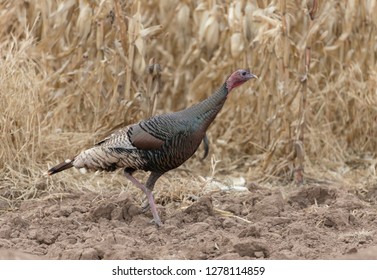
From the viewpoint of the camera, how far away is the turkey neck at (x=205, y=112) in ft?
17.6

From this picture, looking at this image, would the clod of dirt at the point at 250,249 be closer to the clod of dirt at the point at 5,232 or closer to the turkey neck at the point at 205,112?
the turkey neck at the point at 205,112

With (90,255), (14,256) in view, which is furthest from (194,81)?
(14,256)

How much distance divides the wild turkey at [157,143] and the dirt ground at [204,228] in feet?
0.87

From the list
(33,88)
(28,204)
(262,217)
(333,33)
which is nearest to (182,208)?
(262,217)

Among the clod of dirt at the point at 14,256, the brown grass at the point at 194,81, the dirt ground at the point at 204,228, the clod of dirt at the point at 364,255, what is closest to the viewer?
the clod of dirt at the point at 364,255

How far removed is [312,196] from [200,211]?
2.81ft

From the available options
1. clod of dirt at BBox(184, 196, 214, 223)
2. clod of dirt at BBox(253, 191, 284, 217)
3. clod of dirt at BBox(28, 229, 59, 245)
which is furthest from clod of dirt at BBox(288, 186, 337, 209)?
clod of dirt at BBox(28, 229, 59, 245)

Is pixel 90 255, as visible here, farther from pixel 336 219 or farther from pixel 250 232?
pixel 336 219

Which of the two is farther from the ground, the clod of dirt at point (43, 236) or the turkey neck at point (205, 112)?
the turkey neck at point (205, 112)

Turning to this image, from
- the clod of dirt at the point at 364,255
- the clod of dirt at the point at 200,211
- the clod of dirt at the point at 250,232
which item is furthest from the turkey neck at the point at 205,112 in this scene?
the clod of dirt at the point at 364,255

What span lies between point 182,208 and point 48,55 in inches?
76.3

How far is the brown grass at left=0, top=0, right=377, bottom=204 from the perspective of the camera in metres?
6.35

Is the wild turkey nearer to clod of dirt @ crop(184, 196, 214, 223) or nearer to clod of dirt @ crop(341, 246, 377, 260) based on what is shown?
clod of dirt @ crop(184, 196, 214, 223)

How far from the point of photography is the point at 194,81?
7219mm
